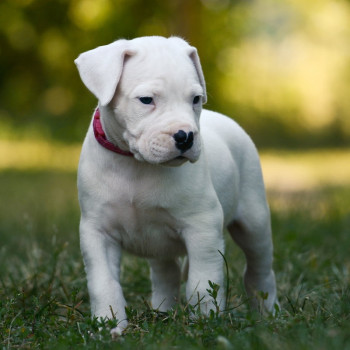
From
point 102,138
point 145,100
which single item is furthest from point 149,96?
point 102,138

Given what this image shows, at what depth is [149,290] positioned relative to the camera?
15.6 ft

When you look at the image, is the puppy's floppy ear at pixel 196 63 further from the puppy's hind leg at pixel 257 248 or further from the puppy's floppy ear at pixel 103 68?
the puppy's hind leg at pixel 257 248

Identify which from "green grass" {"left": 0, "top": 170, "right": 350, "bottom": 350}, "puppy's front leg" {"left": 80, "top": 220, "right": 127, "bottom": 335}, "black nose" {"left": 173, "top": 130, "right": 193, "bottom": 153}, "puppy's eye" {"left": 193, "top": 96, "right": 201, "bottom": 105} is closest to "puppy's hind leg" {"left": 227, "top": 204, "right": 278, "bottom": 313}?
"green grass" {"left": 0, "top": 170, "right": 350, "bottom": 350}

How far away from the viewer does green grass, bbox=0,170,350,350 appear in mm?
2941

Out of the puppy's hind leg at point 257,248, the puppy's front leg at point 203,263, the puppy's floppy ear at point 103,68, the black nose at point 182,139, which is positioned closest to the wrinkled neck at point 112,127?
the puppy's floppy ear at point 103,68

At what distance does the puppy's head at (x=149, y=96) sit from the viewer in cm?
320

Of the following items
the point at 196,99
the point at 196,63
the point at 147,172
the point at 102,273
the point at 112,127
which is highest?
the point at 196,63

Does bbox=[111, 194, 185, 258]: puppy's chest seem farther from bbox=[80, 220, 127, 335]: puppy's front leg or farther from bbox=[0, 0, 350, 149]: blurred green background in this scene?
bbox=[0, 0, 350, 149]: blurred green background

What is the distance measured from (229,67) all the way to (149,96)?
15.4 meters

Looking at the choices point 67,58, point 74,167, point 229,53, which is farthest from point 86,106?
point 74,167

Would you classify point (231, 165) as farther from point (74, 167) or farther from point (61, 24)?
point (61, 24)

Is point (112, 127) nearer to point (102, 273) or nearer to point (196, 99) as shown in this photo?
point (196, 99)

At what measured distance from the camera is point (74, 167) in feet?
40.0

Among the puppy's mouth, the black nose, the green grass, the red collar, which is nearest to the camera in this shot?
the green grass
